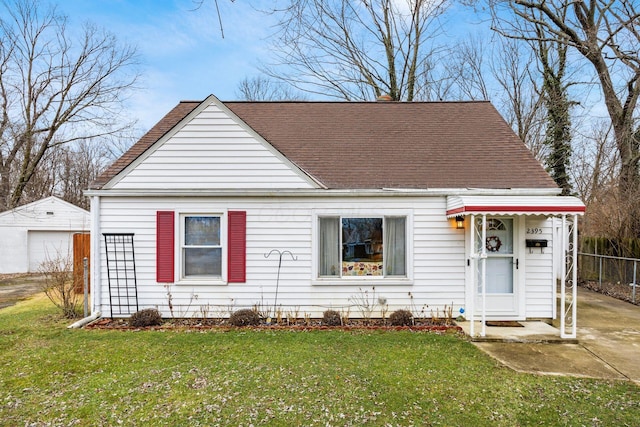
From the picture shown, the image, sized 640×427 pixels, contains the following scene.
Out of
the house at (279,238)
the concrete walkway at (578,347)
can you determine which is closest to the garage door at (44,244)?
the house at (279,238)

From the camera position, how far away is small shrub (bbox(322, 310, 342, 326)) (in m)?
6.92

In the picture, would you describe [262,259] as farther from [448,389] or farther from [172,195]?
[448,389]

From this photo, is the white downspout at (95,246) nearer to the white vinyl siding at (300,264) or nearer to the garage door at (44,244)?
the white vinyl siding at (300,264)

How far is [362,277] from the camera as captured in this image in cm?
739

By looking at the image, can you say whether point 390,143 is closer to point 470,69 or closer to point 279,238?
point 279,238

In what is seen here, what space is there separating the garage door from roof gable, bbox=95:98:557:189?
12.1m

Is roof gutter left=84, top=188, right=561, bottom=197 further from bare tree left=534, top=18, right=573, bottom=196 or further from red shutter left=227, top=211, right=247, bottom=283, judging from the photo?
bare tree left=534, top=18, right=573, bottom=196

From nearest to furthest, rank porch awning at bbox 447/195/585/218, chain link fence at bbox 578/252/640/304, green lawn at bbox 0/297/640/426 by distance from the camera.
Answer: green lawn at bbox 0/297/640/426 < porch awning at bbox 447/195/585/218 < chain link fence at bbox 578/252/640/304

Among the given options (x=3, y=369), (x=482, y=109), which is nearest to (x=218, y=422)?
(x=3, y=369)

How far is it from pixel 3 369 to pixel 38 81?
21826 mm

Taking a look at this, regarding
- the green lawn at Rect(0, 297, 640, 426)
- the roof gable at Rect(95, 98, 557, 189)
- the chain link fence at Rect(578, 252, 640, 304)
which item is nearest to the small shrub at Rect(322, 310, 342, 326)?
the green lawn at Rect(0, 297, 640, 426)

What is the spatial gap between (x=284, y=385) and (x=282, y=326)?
102 inches

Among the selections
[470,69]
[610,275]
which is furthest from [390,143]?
[470,69]

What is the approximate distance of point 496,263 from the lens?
731cm
